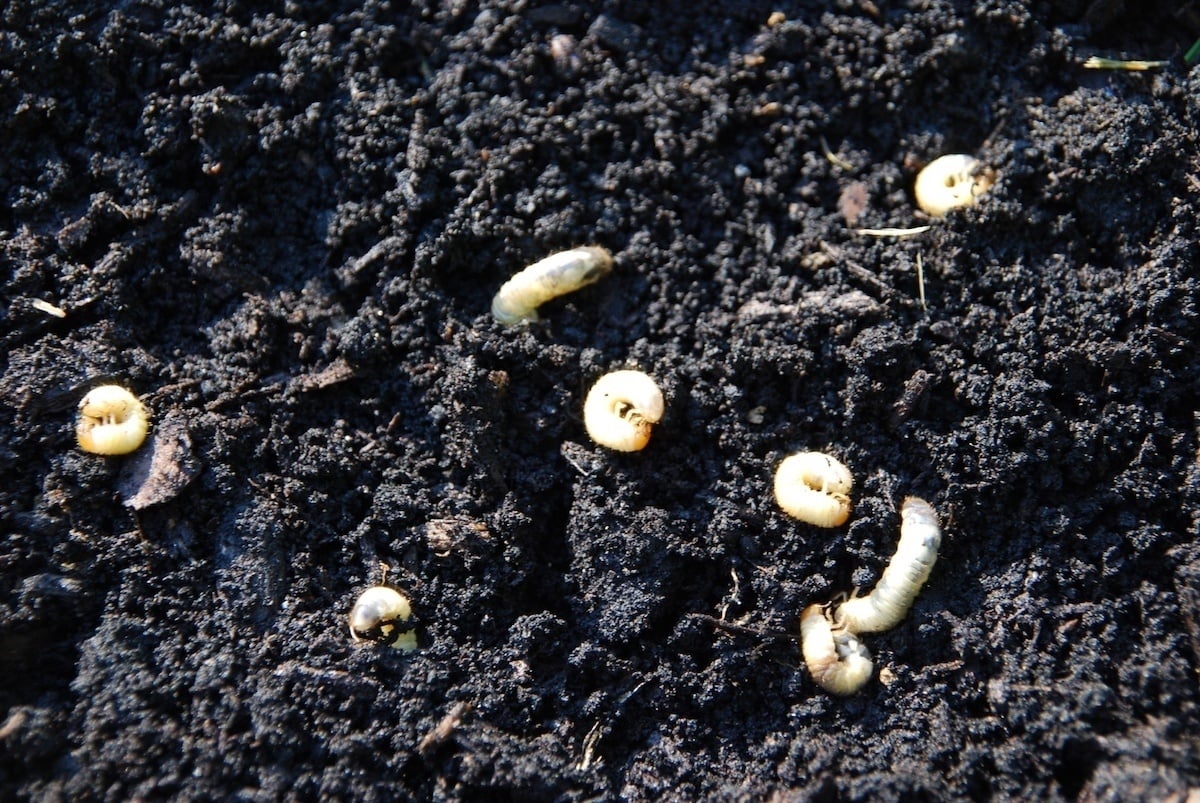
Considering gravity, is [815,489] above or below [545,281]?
below

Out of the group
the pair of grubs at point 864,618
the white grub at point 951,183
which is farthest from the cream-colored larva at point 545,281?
the pair of grubs at point 864,618

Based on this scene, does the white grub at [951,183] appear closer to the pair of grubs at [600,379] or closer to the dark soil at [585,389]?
the dark soil at [585,389]

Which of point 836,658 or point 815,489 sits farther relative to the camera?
point 815,489

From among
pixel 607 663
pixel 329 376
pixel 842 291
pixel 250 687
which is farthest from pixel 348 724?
pixel 842 291

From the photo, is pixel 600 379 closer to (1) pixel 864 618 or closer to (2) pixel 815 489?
(2) pixel 815 489

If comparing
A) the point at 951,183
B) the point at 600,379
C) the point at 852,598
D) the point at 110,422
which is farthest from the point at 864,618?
the point at 110,422

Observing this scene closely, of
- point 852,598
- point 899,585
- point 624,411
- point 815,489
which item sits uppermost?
point 624,411

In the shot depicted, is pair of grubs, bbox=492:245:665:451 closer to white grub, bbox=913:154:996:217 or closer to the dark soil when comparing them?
the dark soil
